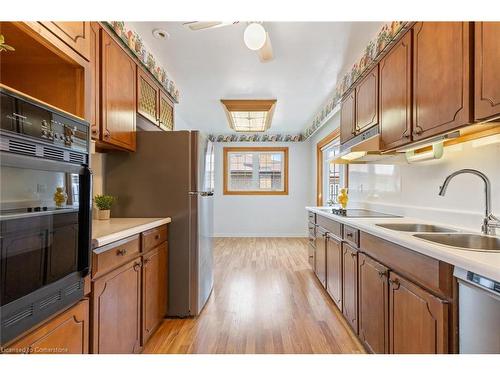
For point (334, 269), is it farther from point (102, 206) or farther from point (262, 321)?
point (102, 206)

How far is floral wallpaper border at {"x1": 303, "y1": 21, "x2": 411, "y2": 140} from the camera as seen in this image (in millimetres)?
1846

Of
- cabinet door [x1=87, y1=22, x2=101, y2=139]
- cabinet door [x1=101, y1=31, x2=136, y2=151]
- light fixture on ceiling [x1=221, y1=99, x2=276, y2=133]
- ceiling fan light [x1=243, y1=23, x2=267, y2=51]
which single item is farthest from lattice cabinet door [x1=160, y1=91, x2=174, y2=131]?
ceiling fan light [x1=243, y1=23, x2=267, y2=51]

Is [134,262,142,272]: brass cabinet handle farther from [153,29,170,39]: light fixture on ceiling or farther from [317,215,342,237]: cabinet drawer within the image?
[153,29,170,39]: light fixture on ceiling

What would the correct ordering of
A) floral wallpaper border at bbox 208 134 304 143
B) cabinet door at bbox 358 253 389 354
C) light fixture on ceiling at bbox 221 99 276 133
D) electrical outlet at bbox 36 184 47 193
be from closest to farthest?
1. electrical outlet at bbox 36 184 47 193
2. cabinet door at bbox 358 253 389 354
3. light fixture on ceiling at bbox 221 99 276 133
4. floral wallpaper border at bbox 208 134 304 143

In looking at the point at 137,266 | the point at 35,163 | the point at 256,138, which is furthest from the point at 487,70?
the point at 256,138

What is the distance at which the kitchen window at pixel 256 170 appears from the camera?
6.36m

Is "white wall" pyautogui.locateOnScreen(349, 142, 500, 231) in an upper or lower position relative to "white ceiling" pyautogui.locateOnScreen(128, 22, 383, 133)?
lower

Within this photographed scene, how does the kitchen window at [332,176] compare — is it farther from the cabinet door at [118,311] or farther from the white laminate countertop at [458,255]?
the cabinet door at [118,311]

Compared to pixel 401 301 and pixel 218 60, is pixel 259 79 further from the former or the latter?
pixel 401 301

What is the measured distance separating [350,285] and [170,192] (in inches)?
65.3

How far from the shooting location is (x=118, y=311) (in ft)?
4.71

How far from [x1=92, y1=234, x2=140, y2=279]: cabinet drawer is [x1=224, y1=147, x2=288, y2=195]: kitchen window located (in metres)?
4.74

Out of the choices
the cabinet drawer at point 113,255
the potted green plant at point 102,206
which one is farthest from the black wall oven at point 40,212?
the potted green plant at point 102,206

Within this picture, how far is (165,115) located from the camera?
117 inches
